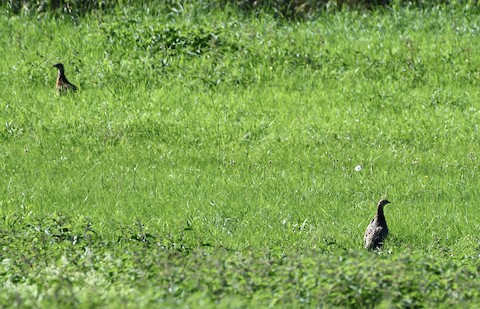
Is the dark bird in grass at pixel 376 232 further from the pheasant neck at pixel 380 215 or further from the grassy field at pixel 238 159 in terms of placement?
the grassy field at pixel 238 159

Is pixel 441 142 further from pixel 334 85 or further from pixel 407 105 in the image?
pixel 334 85

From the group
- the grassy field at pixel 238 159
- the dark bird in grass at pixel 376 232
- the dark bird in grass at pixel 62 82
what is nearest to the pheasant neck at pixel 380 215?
the dark bird in grass at pixel 376 232

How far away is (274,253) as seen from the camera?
956 cm

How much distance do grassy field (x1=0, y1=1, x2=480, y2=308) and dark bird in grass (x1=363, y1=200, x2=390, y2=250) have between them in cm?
13

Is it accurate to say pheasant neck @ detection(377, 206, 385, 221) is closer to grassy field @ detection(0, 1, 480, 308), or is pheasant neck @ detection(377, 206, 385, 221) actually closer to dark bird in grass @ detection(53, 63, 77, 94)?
grassy field @ detection(0, 1, 480, 308)

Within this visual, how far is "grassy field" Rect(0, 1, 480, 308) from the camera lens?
25.7 feet

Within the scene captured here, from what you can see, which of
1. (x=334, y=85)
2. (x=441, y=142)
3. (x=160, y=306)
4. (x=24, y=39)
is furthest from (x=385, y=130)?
(x=160, y=306)

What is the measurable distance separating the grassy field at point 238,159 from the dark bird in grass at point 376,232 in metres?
0.13

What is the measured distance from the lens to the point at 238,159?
44.6 feet

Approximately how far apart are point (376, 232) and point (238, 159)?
3.63 metres

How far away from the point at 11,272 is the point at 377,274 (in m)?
2.71

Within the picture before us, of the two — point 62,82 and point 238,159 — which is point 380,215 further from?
point 62,82

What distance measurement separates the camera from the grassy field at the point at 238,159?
785 cm

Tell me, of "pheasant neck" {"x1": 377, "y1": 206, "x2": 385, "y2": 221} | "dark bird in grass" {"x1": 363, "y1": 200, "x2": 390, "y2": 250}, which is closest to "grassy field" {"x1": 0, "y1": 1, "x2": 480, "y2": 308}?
"dark bird in grass" {"x1": 363, "y1": 200, "x2": 390, "y2": 250}
